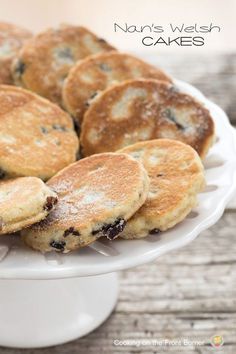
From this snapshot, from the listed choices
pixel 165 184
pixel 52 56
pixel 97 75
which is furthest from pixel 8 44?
pixel 165 184

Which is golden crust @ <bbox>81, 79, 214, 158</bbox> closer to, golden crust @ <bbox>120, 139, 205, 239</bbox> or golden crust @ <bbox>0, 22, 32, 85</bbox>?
golden crust @ <bbox>120, 139, 205, 239</bbox>

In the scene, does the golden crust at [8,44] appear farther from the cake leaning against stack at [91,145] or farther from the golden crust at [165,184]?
the golden crust at [165,184]

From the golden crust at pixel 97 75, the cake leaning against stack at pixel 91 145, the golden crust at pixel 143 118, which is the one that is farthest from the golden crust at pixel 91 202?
the golden crust at pixel 97 75

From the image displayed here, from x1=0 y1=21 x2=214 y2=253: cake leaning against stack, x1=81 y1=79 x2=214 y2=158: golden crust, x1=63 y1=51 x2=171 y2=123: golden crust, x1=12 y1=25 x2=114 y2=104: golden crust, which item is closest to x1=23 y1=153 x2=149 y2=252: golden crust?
x1=0 y1=21 x2=214 y2=253: cake leaning against stack

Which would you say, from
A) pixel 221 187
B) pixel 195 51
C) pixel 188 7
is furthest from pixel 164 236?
pixel 188 7

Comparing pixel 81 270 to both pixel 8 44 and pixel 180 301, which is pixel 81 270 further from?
pixel 8 44
